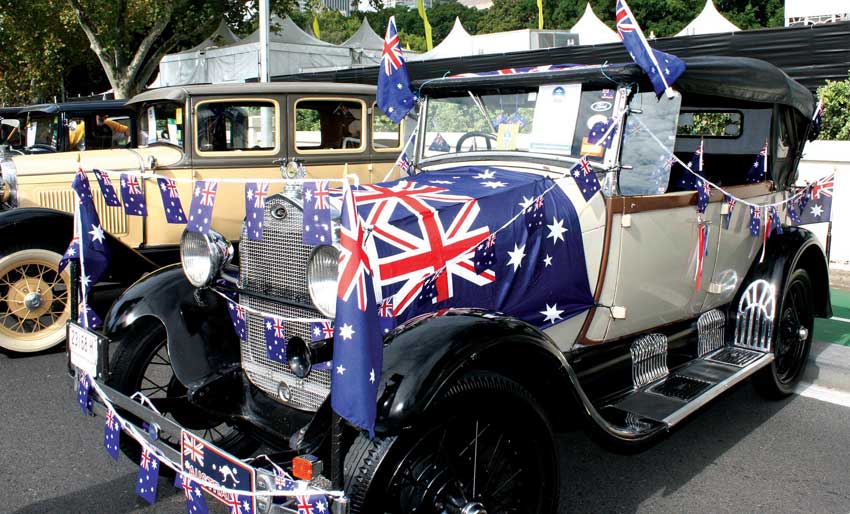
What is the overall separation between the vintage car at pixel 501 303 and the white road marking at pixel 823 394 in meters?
0.19

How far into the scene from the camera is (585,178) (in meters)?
3.23

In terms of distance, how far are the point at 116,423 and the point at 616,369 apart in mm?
2274

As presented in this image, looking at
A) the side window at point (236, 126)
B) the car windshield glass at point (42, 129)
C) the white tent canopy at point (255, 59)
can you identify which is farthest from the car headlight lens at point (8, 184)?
the white tent canopy at point (255, 59)

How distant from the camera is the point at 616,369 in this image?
355cm

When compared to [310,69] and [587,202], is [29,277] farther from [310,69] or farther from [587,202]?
[310,69]

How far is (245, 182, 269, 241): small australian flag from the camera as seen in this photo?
2.90m

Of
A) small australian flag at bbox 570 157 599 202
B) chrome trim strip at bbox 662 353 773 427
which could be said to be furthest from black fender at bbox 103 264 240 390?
chrome trim strip at bbox 662 353 773 427

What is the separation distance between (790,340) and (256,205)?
3565 millimetres

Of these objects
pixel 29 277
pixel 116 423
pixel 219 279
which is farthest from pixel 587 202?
pixel 29 277

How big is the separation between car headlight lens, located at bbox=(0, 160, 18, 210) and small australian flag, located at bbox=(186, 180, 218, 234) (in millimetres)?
4450

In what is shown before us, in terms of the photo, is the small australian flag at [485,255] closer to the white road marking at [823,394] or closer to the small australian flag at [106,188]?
the small australian flag at [106,188]

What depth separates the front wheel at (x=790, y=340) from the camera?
14.5 feet

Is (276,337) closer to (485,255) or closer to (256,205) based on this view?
(256,205)

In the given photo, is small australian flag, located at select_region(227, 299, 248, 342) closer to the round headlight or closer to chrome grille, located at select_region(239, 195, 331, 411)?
chrome grille, located at select_region(239, 195, 331, 411)
